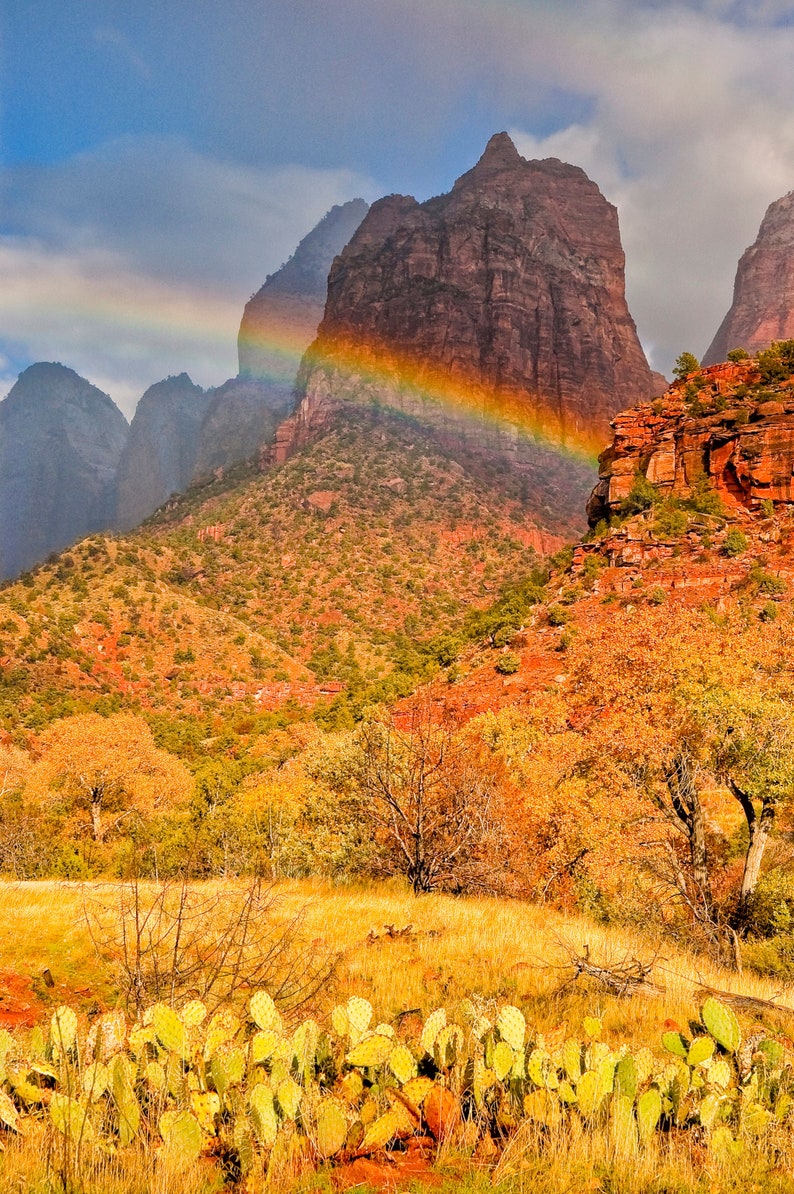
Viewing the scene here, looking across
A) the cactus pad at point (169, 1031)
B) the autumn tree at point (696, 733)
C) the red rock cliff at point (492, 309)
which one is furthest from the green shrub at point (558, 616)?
the red rock cliff at point (492, 309)

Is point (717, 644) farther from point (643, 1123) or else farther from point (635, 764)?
point (643, 1123)

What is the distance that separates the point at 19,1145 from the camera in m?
3.18

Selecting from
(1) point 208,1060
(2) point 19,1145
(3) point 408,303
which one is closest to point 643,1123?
(1) point 208,1060

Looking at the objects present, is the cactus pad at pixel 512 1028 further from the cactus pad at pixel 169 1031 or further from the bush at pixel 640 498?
the bush at pixel 640 498

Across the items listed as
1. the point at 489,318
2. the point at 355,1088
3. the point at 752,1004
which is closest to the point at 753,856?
the point at 752,1004

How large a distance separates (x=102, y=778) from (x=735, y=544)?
103ft

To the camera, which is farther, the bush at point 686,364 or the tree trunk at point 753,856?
the bush at point 686,364

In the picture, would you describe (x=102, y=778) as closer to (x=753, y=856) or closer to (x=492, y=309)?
(x=753, y=856)

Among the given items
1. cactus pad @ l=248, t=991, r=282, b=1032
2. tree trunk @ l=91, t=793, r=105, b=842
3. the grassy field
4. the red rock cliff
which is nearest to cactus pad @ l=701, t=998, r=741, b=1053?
the grassy field

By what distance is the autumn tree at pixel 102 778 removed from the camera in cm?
2777

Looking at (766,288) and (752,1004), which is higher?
(766,288)

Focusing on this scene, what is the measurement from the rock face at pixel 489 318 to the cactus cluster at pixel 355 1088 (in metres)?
111

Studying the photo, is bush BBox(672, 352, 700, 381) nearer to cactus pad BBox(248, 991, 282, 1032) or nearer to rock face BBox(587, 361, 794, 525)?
rock face BBox(587, 361, 794, 525)

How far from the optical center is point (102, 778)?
90.9ft
